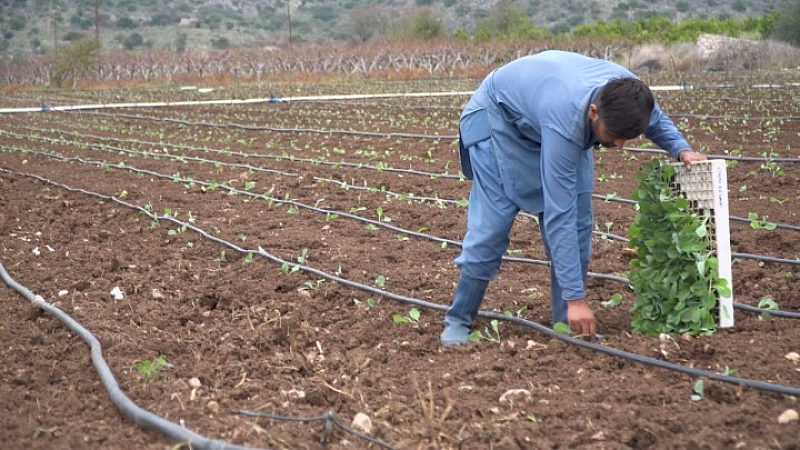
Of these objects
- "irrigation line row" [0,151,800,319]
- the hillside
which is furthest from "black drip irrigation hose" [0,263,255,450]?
the hillside

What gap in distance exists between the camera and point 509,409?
3484 mm

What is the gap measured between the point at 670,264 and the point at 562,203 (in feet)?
2.50

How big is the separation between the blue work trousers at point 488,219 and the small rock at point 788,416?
3.53ft

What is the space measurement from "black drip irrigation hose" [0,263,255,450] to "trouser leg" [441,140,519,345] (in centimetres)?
138

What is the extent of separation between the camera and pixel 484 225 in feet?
13.2

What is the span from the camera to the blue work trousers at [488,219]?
4.00m

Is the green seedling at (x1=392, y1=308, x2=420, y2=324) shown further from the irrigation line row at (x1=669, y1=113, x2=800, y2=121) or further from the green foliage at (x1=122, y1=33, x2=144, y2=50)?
the green foliage at (x1=122, y1=33, x2=144, y2=50)

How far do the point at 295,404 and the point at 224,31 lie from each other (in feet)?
190

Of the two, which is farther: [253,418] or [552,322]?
[552,322]

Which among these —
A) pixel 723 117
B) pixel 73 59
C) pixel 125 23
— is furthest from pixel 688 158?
pixel 125 23

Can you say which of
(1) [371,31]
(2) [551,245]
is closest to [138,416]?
(2) [551,245]

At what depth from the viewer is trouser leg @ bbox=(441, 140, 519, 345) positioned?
157 inches

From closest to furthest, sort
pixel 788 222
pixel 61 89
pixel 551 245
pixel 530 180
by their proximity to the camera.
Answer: pixel 551 245 → pixel 530 180 → pixel 788 222 → pixel 61 89

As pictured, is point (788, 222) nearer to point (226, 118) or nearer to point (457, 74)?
point (226, 118)
